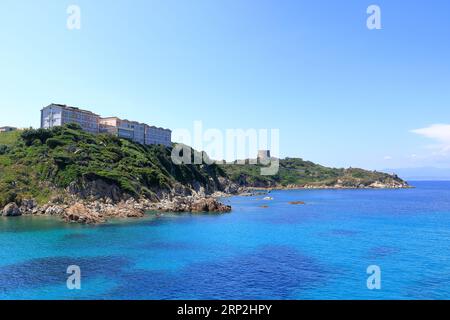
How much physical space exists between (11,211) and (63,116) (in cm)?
7485

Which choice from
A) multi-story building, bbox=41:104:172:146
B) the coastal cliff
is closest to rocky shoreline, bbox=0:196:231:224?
the coastal cliff

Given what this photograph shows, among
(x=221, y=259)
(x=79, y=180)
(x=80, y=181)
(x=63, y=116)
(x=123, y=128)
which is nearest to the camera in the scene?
(x=221, y=259)

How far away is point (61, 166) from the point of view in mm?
115375

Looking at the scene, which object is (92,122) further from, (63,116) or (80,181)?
(80,181)

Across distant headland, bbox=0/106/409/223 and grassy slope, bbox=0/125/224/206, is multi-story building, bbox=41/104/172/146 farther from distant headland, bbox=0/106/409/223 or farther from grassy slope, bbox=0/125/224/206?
grassy slope, bbox=0/125/224/206

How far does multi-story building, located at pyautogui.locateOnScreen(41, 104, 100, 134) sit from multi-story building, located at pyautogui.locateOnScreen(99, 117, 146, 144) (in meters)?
9.98

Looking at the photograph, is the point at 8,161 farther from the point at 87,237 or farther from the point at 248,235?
the point at 248,235

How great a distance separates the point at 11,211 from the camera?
315 feet

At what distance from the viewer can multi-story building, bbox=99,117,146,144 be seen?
181750mm

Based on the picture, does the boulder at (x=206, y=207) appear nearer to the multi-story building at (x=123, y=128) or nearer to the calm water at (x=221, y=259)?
the calm water at (x=221, y=259)

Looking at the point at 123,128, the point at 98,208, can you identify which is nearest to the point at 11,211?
the point at 98,208

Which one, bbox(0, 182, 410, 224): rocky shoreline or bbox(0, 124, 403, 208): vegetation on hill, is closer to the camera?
bbox(0, 182, 410, 224): rocky shoreline

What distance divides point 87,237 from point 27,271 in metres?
23.7
